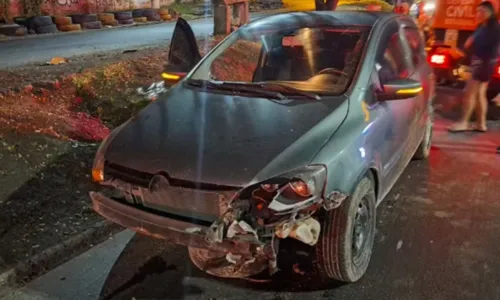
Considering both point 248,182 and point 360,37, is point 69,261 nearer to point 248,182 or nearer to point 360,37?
point 248,182

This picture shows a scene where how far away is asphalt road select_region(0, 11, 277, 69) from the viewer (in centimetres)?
1126

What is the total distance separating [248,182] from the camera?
2.86 meters

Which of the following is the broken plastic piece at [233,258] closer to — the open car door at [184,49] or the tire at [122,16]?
the open car door at [184,49]

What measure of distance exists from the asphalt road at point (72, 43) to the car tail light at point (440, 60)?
298 inches

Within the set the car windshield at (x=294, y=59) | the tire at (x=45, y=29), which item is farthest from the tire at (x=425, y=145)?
the tire at (x=45, y=29)

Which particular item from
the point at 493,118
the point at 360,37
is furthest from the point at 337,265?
the point at 493,118

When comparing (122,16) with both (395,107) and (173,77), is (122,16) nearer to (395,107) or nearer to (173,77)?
(173,77)

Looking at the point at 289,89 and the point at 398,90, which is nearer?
the point at 398,90

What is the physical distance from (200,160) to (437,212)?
8.61ft

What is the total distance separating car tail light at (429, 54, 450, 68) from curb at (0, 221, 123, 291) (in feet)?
22.1

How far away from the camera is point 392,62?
14.3 ft

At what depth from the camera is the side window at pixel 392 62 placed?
4.05 m

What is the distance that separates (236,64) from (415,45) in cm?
191

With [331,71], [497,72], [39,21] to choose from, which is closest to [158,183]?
[331,71]
